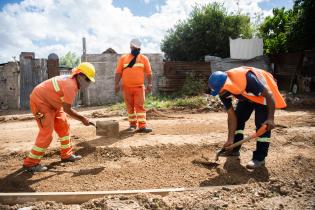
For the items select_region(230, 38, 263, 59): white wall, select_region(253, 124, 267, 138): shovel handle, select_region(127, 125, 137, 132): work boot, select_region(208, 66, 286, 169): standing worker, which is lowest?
select_region(127, 125, 137, 132): work boot

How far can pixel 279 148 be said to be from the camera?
18.1 feet

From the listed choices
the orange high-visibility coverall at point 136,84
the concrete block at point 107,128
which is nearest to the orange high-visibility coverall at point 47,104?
the concrete block at point 107,128

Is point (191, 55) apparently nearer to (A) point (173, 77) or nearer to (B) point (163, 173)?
(A) point (173, 77)

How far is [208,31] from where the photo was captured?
20.2 metres

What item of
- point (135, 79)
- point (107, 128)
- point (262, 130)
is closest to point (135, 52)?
point (135, 79)

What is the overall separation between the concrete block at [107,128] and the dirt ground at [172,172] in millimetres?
143

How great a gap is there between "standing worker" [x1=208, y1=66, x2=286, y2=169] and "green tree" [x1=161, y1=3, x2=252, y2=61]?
16.1 m

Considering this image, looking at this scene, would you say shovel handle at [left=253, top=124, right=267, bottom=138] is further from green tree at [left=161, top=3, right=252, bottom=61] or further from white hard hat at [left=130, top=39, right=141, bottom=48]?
green tree at [left=161, top=3, right=252, bottom=61]

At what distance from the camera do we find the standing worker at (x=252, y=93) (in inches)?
164

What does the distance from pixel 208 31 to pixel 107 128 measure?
51.3 ft

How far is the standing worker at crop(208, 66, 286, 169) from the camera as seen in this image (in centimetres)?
418

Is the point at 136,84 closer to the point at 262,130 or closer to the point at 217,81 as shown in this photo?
the point at 217,81

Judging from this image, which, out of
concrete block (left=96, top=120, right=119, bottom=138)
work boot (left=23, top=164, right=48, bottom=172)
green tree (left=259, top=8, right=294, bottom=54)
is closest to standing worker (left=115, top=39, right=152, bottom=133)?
concrete block (left=96, top=120, right=119, bottom=138)

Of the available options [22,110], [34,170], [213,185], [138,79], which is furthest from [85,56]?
[213,185]
